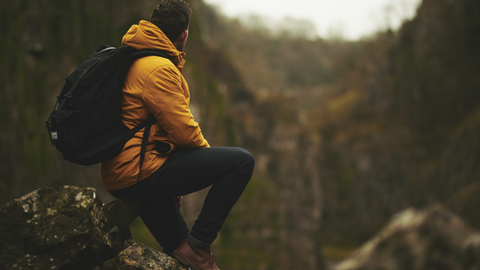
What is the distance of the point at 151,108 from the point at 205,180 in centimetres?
62

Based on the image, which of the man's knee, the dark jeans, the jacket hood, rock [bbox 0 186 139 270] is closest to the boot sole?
the dark jeans

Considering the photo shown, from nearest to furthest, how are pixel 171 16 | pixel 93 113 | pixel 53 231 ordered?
pixel 93 113, pixel 53 231, pixel 171 16

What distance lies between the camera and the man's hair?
8.56 ft

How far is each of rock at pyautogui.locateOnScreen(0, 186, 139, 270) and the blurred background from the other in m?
6.70

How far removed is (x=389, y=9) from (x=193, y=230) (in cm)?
3478

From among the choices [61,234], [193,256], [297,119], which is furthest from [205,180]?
[297,119]

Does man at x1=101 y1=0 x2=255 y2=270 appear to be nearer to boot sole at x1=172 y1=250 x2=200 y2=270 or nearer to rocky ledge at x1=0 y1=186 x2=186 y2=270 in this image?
boot sole at x1=172 y1=250 x2=200 y2=270

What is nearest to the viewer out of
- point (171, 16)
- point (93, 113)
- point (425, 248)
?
point (93, 113)

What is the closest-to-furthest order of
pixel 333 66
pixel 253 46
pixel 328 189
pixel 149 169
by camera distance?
pixel 149 169 → pixel 328 189 → pixel 253 46 → pixel 333 66

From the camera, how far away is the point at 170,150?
2623mm

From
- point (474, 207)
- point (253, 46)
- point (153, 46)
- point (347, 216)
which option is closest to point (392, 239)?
point (474, 207)

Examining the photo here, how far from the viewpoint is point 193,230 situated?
2770 mm

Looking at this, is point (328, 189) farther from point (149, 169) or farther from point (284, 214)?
point (149, 169)

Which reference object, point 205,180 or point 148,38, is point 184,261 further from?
point 148,38
